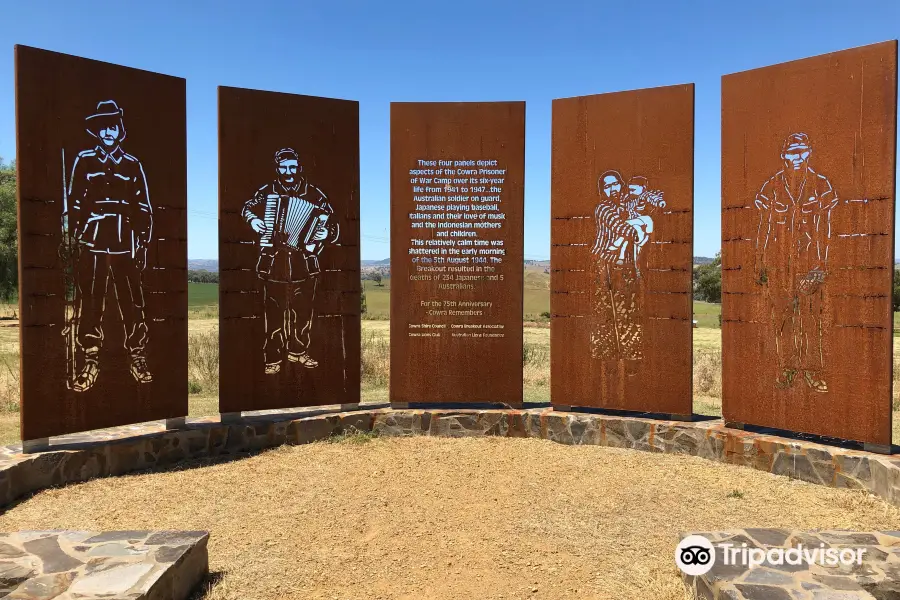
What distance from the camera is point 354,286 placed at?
268 inches

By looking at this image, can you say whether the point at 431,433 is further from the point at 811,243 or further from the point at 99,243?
the point at 811,243

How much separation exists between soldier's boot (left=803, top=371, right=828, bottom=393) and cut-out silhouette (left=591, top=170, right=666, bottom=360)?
60.3 inches

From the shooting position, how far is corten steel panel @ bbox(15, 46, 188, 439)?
5.01 m

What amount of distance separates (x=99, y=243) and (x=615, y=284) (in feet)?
16.3

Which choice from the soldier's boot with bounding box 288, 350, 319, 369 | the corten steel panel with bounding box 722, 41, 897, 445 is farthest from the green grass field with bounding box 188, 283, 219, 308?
the corten steel panel with bounding box 722, 41, 897, 445

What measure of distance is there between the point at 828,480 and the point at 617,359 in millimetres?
2132

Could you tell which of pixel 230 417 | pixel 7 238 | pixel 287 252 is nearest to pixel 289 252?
pixel 287 252

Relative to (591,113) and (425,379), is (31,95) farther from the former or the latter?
(591,113)

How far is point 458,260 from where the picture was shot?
6.87 m

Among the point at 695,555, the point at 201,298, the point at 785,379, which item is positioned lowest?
the point at 695,555

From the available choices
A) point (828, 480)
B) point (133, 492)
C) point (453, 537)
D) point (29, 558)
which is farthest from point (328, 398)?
point (828, 480)

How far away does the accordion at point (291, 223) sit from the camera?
251 inches

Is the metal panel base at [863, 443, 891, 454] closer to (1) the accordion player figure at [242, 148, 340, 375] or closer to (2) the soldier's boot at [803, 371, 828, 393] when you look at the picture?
(2) the soldier's boot at [803, 371, 828, 393]

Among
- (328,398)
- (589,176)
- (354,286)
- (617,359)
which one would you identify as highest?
(589,176)
